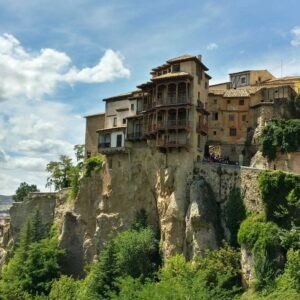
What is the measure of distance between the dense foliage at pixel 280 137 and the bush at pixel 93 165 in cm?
2221

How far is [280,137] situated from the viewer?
56344 millimetres

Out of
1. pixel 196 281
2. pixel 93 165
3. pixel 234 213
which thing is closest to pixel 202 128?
pixel 234 213

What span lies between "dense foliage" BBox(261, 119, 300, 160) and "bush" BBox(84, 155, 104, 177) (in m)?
22.2

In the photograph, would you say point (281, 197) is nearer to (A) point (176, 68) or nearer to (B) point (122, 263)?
(B) point (122, 263)

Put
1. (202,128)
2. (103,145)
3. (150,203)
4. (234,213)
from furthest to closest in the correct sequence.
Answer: (103,145) < (150,203) < (202,128) < (234,213)

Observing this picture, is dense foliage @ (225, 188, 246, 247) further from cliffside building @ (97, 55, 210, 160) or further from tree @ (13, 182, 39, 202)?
tree @ (13, 182, 39, 202)

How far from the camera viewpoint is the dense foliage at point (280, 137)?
183 ft

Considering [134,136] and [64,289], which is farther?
[134,136]

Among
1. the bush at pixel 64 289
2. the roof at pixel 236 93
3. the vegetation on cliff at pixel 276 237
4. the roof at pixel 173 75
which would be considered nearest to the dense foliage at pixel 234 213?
the vegetation on cliff at pixel 276 237

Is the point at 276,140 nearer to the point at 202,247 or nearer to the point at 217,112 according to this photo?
the point at 217,112

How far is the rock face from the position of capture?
51781 mm

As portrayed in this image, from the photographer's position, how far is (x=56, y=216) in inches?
2985

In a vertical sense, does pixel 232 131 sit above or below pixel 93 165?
above

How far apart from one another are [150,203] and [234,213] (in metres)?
14.1
